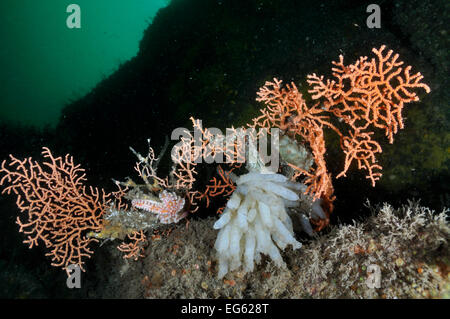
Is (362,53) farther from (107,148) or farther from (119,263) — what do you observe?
(107,148)

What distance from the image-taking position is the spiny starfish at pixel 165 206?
418cm

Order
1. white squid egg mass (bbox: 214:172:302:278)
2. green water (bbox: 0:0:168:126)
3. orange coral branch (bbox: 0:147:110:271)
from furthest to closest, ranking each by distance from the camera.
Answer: green water (bbox: 0:0:168:126) → orange coral branch (bbox: 0:147:110:271) → white squid egg mass (bbox: 214:172:302:278)

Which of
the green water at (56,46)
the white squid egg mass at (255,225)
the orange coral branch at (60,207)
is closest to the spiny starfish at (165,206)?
the orange coral branch at (60,207)

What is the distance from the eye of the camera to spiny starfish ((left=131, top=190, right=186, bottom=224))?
4.18 m

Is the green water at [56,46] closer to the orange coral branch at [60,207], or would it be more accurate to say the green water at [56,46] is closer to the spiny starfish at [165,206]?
the orange coral branch at [60,207]

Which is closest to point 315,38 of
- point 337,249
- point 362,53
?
point 362,53

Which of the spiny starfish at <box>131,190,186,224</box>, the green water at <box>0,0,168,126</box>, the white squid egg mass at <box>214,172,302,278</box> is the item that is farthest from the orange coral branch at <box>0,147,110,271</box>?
the green water at <box>0,0,168,126</box>

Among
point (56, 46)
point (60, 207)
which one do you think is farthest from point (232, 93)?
point (56, 46)

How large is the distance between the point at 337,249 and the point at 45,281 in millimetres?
5194

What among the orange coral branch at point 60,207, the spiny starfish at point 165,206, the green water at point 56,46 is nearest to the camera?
the orange coral branch at point 60,207

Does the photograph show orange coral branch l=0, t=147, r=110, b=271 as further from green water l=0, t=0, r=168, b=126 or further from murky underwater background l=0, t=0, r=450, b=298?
green water l=0, t=0, r=168, b=126

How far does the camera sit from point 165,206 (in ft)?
13.9

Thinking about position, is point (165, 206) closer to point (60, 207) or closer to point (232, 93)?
point (60, 207)

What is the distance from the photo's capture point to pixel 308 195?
3693 millimetres
